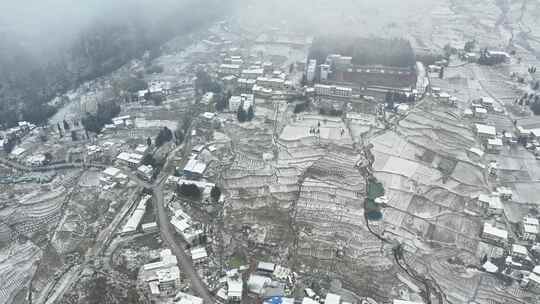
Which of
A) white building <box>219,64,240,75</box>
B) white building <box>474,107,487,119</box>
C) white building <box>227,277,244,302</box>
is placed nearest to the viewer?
white building <box>227,277,244,302</box>

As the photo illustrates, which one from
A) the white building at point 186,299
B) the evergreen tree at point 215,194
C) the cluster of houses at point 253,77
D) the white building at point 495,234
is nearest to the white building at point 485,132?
the white building at point 495,234

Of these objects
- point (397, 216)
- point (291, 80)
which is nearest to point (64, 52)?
point (291, 80)

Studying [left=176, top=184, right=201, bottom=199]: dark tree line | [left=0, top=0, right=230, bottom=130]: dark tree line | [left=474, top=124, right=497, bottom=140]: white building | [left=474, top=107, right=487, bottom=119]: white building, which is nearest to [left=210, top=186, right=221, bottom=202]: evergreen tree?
[left=176, top=184, right=201, bottom=199]: dark tree line

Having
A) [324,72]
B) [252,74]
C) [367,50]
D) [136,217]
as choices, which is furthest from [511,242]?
[252,74]

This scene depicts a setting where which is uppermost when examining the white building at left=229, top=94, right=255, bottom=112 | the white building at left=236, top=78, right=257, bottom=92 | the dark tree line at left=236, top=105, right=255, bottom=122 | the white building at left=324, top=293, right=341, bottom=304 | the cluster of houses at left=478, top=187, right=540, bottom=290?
the white building at left=236, top=78, right=257, bottom=92

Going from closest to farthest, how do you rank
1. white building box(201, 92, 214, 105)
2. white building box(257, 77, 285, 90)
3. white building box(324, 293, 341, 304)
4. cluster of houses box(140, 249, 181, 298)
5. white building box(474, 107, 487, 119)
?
1. white building box(324, 293, 341, 304)
2. cluster of houses box(140, 249, 181, 298)
3. white building box(474, 107, 487, 119)
4. white building box(201, 92, 214, 105)
5. white building box(257, 77, 285, 90)

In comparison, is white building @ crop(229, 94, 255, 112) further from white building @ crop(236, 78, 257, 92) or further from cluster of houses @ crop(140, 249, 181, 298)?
cluster of houses @ crop(140, 249, 181, 298)

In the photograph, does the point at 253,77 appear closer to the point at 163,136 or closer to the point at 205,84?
the point at 205,84

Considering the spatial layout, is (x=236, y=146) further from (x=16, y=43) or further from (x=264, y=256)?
(x=16, y=43)

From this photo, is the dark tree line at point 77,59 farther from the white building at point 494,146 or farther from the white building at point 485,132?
the white building at point 494,146
